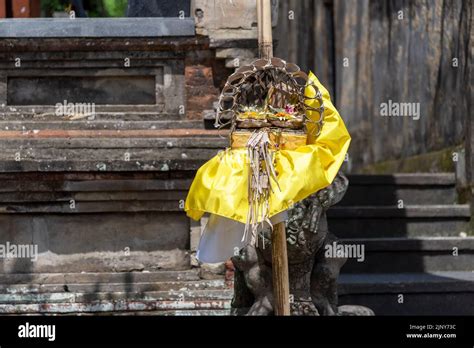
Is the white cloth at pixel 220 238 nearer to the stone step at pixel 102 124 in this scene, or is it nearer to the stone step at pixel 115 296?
the stone step at pixel 115 296

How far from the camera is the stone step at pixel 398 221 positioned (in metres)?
10.5

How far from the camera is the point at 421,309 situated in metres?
9.38

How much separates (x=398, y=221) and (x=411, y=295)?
4.42 feet

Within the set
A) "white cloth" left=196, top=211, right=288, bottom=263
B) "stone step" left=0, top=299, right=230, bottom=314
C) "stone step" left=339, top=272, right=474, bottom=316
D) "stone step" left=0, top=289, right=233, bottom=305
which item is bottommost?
"stone step" left=339, top=272, right=474, bottom=316

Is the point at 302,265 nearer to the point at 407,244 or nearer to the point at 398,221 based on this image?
the point at 407,244

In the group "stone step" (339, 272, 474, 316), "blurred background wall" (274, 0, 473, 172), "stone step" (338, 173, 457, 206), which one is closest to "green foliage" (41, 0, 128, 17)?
"blurred background wall" (274, 0, 473, 172)

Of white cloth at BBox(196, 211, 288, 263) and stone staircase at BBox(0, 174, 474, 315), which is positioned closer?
white cloth at BBox(196, 211, 288, 263)

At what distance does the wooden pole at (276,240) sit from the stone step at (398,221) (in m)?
3.79

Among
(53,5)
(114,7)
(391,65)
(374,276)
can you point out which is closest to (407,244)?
(374,276)

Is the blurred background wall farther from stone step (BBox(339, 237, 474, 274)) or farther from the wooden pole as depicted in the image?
the wooden pole

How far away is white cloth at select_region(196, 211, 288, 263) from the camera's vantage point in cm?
675

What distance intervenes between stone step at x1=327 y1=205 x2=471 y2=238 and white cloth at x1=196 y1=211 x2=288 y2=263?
3.74 meters
